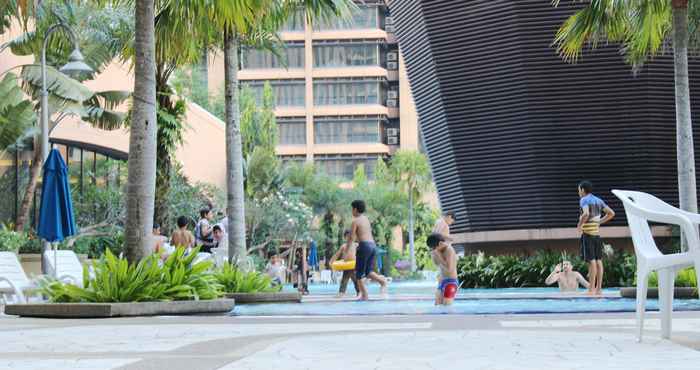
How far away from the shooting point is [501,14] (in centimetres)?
3152

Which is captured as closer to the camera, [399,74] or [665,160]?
[665,160]

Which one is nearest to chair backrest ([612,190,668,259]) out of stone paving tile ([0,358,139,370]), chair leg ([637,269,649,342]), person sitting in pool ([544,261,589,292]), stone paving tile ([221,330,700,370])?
chair leg ([637,269,649,342])

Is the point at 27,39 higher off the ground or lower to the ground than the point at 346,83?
lower

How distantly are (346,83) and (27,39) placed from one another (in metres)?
60.2

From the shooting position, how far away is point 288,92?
92.8m

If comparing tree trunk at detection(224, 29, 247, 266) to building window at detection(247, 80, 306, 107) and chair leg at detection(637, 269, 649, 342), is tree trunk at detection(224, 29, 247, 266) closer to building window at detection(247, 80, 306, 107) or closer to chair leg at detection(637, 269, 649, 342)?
chair leg at detection(637, 269, 649, 342)

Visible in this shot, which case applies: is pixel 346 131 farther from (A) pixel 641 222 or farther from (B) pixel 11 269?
(A) pixel 641 222

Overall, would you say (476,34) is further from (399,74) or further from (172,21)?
(399,74)

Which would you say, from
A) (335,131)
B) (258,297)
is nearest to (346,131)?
(335,131)

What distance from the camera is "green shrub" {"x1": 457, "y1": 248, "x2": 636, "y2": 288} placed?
2725cm

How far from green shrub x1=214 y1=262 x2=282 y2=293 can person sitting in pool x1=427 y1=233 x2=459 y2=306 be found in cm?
363

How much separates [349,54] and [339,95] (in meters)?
3.37

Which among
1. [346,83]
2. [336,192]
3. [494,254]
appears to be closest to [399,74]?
[346,83]

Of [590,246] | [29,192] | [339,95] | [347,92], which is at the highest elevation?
[347,92]
